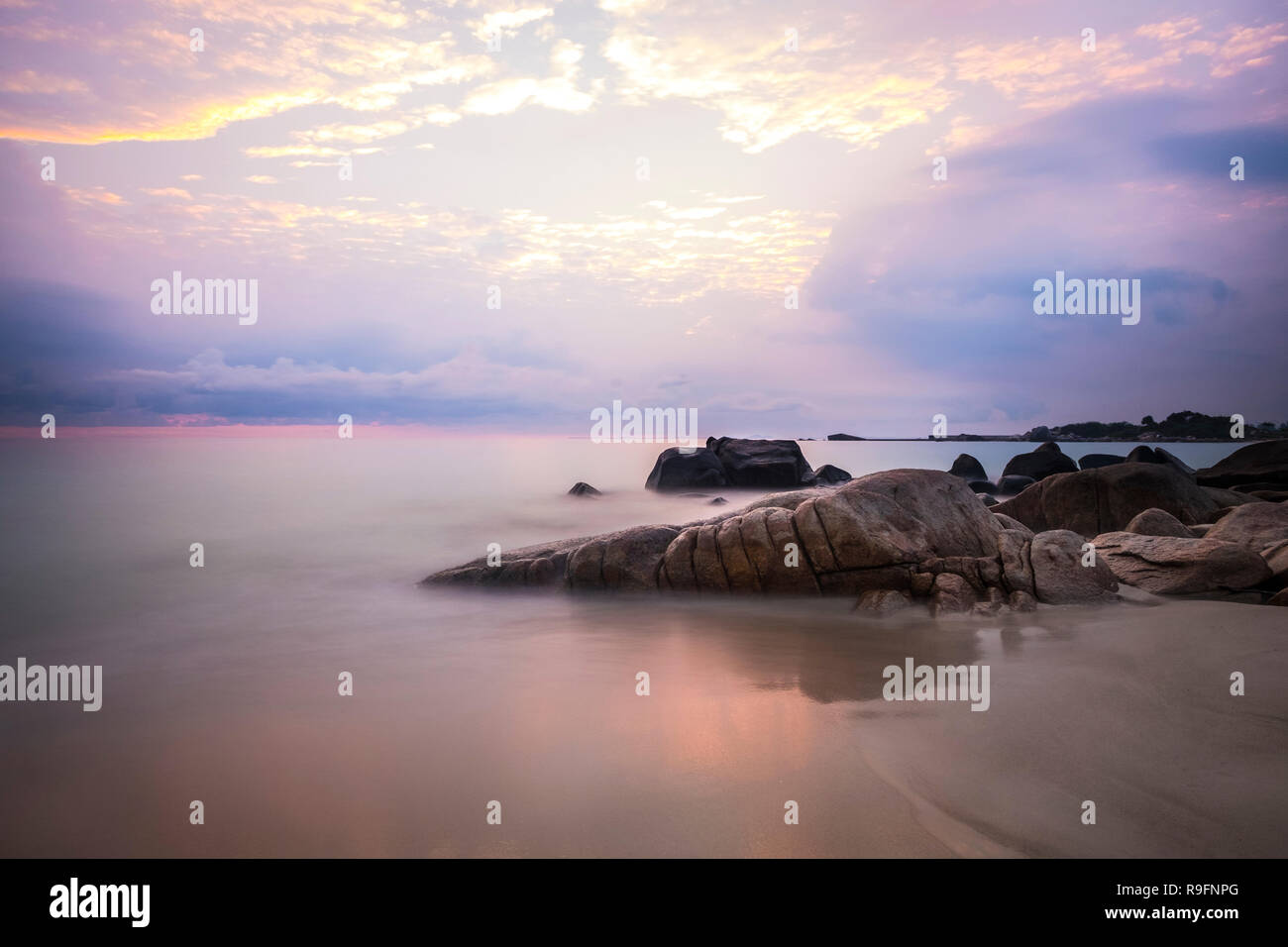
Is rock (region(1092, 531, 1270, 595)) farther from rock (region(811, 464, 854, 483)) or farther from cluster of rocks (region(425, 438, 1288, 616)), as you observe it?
rock (region(811, 464, 854, 483))

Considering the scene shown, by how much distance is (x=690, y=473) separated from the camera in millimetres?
34125

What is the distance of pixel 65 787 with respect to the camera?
5410mm

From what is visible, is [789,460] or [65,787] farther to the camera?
[789,460]

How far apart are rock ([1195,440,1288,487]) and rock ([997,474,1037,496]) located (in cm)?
691

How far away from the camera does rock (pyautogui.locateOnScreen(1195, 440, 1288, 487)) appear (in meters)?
22.8

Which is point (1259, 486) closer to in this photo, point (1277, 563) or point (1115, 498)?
point (1115, 498)

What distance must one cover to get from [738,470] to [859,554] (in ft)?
78.9

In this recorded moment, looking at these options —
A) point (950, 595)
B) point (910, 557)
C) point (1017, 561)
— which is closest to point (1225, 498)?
point (1017, 561)

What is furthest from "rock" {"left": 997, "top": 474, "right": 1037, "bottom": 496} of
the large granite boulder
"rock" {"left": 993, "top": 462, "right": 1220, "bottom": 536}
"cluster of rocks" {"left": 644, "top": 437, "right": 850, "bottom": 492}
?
the large granite boulder

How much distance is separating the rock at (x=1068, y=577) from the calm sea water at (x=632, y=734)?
0.43 metres

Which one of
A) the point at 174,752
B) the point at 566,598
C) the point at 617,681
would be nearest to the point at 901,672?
the point at 617,681

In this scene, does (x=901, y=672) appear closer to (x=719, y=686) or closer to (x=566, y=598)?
(x=719, y=686)
